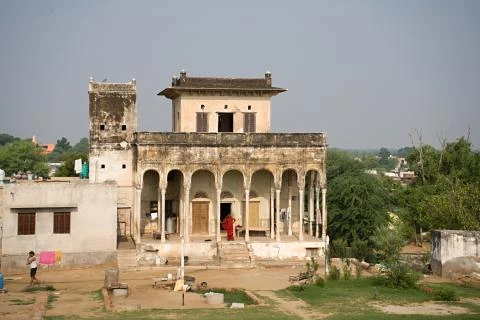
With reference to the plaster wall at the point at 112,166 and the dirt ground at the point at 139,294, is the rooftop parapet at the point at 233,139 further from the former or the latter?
the dirt ground at the point at 139,294

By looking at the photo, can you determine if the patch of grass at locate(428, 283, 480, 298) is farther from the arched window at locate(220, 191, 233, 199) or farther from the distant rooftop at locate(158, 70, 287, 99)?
the distant rooftop at locate(158, 70, 287, 99)

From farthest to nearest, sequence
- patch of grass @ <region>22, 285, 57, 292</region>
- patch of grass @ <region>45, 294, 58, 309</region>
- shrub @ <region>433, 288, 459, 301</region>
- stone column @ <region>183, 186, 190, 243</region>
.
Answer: stone column @ <region>183, 186, 190, 243</region>
patch of grass @ <region>22, 285, 57, 292</region>
shrub @ <region>433, 288, 459, 301</region>
patch of grass @ <region>45, 294, 58, 309</region>

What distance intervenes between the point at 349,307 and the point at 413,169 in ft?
112

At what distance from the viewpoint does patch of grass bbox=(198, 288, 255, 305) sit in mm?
26000

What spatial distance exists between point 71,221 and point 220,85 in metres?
10.6

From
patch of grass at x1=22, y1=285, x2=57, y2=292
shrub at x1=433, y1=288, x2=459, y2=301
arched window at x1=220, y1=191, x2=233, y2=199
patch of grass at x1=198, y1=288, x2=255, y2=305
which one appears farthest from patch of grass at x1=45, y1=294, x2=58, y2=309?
arched window at x1=220, y1=191, x2=233, y2=199

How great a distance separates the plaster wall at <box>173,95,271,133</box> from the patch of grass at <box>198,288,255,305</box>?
42.3ft

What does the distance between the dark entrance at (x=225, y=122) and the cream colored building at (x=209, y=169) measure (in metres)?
0.05

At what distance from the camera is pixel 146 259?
34625mm

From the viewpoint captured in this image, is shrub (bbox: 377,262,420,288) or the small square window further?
the small square window

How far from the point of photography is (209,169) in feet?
120

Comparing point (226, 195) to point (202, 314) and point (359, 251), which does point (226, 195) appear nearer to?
point (359, 251)

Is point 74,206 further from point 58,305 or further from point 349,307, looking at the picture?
point 349,307

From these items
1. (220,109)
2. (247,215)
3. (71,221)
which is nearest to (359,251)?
(247,215)
